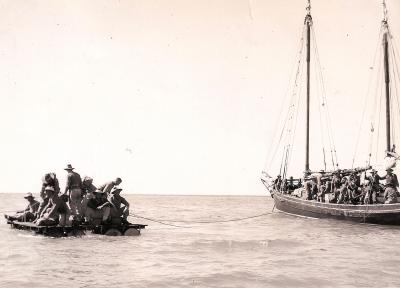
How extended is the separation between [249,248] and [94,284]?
8468mm

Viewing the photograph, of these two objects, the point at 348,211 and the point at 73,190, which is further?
the point at 348,211

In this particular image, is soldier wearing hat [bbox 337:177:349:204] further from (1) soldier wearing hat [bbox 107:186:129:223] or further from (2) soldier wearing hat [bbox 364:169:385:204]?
(1) soldier wearing hat [bbox 107:186:129:223]

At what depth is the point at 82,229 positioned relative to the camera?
19578 millimetres

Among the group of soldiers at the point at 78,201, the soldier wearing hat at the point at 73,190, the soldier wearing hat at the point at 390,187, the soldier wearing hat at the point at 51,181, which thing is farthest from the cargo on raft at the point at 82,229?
the soldier wearing hat at the point at 390,187

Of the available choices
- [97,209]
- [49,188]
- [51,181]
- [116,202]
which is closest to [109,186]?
[116,202]

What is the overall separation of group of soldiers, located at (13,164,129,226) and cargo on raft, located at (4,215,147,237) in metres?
0.21

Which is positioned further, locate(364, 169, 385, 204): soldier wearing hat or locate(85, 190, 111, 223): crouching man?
locate(364, 169, 385, 204): soldier wearing hat

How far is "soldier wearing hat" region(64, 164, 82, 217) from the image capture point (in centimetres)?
1977

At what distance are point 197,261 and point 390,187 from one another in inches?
693

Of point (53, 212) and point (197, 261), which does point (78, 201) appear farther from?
point (197, 261)

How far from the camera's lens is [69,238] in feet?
63.7

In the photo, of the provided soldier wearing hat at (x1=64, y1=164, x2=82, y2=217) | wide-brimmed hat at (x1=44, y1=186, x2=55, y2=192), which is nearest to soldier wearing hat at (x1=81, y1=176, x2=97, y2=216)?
soldier wearing hat at (x1=64, y1=164, x2=82, y2=217)

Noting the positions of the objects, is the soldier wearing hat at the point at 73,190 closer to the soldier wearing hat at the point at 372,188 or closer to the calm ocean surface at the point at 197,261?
the calm ocean surface at the point at 197,261

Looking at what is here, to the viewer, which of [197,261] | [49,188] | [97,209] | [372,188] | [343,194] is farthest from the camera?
[343,194]
